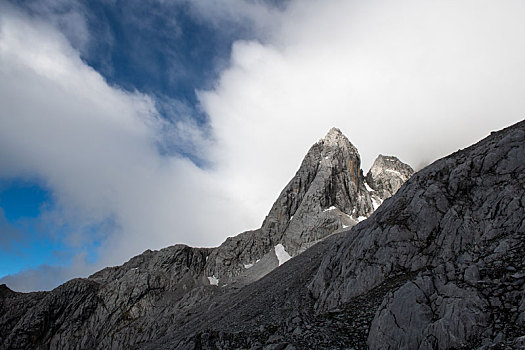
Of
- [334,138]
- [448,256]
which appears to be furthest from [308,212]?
[448,256]

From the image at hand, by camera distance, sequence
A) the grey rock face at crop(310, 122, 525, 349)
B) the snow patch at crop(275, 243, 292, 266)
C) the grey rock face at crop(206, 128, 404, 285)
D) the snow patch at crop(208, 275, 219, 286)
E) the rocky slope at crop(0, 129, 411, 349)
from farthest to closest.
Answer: the grey rock face at crop(206, 128, 404, 285) < the snow patch at crop(208, 275, 219, 286) < the snow patch at crop(275, 243, 292, 266) < the rocky slope at crop(0, 129, 411, 349) < the grey rock face at crop(310, 122, 525, 349)

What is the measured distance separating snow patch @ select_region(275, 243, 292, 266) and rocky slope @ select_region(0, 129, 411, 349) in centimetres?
37

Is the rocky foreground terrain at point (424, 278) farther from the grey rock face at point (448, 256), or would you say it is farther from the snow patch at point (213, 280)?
the snow patch at point (213, 280)

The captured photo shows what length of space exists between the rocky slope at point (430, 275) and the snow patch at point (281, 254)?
64972 millimetres

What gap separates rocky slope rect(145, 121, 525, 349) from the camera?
12773mm

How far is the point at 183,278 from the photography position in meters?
95.9

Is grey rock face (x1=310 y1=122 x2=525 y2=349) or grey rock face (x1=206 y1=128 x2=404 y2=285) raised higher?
grey rock face (x1=206 y1=128 x2=404 y2=285)

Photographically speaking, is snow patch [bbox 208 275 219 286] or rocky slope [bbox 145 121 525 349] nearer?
rocky slope [bbox 145 121 525 349]

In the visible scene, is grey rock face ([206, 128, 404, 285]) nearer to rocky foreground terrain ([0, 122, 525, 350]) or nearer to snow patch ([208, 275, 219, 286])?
snow patch ([208, 275, 219, 286])

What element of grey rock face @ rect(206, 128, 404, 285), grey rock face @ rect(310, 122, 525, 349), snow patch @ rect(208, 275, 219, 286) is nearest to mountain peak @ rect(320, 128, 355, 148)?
grey rock face @ rect(206, 128, 404, 285)

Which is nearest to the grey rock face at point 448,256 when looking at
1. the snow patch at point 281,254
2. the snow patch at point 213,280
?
the snow patch at point 281,254

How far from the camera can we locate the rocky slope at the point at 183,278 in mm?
76375

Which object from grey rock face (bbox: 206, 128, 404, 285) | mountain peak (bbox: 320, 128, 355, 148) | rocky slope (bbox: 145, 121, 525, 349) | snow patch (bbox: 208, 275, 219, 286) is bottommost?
rocky slope (bbox: 145, 121, 525, 349)

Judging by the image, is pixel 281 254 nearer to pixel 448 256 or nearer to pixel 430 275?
pixel 448 256
